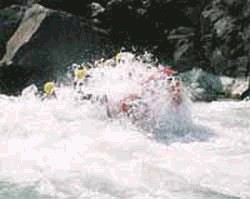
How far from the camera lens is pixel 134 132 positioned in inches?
496

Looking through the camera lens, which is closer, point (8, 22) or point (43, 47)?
point (43, 47)

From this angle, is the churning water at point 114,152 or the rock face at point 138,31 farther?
the rock face at point 138,31

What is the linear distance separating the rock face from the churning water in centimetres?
578

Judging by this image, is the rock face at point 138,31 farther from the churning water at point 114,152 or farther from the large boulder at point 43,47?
the churning water at point 114,152

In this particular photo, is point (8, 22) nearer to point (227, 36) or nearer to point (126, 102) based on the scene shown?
point (227, 36)

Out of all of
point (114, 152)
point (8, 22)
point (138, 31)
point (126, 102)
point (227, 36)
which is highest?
point (8, 22)

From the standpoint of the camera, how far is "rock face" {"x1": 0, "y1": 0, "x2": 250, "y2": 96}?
69.8ft

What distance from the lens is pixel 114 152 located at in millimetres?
11352

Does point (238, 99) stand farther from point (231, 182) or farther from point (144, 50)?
point (231, 182)

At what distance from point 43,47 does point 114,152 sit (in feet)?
35.6

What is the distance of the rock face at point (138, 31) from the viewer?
21266mm

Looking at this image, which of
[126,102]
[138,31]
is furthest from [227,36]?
[126,102]

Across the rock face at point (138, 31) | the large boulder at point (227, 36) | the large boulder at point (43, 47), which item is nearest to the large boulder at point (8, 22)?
the rock face at point (138, 31)

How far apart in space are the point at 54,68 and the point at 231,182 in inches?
501
